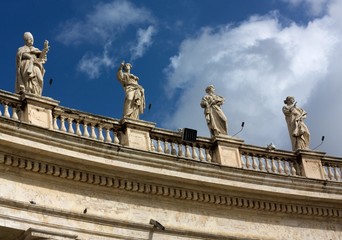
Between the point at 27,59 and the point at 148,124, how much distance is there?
3.69m

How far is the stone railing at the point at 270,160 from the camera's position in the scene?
23.0 meters

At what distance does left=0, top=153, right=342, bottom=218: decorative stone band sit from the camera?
18.9 metres

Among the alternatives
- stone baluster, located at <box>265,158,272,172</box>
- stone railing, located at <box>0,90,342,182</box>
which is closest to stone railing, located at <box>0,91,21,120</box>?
stone railing, located at <box>0,90,342,182</box>

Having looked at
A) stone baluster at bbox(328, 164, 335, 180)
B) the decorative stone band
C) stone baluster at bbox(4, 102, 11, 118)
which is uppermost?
stone baluster at bbox(328, 164, 335, 180)

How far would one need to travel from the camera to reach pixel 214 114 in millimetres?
23422

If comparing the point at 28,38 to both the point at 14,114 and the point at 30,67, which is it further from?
the point at 14,114

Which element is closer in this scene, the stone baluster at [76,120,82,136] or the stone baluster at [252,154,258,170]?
the stone baluster at [76,120,82,136]

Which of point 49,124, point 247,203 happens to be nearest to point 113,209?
point 49,124

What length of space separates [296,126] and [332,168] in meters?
1.71

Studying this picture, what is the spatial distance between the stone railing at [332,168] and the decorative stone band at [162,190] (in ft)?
4.13

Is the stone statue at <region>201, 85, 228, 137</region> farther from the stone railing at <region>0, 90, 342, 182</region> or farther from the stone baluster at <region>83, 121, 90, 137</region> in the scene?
the stone baluster at <region>83, 121, 90, 137</region>

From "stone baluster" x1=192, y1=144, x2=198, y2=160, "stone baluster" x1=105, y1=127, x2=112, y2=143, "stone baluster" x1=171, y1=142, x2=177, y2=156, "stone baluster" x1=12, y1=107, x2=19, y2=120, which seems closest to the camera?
"stone baluster" x1=12, y1=107, x2=19, y2=120

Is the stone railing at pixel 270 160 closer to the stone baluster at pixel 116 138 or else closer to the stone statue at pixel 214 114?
the stone statue at pixel 214 114

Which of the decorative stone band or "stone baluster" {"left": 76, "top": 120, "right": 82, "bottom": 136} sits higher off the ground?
"stone baluster" {"left": 76, "top": 120, "right": 82, "bottom": 136}
